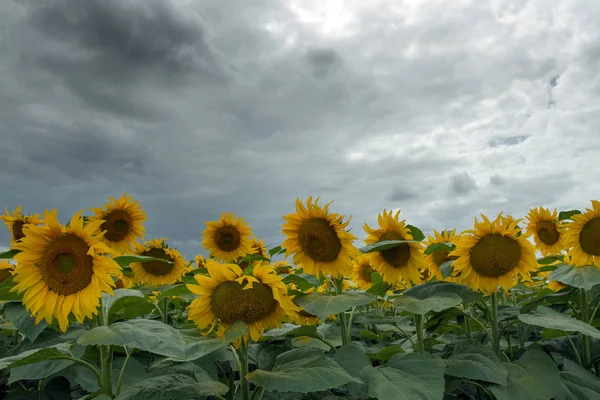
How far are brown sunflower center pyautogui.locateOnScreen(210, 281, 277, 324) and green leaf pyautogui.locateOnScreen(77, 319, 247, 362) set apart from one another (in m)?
0.18

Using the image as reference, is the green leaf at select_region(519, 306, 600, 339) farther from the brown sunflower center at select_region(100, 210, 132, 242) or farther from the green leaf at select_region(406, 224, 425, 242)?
the brown sunflower center at select_region(100, 210, 132, 242)

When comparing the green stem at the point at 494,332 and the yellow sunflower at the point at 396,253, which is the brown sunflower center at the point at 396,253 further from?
the green stem at the point at 494,332

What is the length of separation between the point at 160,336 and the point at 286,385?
684 millimetres

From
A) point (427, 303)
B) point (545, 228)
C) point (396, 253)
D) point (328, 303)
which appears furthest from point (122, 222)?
point (545, 228)

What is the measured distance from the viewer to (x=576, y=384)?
12.2 ft

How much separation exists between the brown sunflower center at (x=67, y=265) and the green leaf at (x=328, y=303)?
53.6 inches

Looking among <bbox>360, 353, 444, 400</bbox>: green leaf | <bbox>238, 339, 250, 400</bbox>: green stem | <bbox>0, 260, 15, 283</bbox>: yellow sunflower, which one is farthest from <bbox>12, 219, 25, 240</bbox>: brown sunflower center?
<bbox>360, 353, 444, 400</bbox>: green leaf

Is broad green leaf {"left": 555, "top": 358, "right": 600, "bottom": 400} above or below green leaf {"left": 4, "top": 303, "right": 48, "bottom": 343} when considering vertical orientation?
below

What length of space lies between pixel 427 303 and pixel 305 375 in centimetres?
112

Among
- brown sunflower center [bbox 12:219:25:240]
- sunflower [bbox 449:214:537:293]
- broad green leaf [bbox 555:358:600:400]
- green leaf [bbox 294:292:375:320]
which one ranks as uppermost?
brown sunflower center [bbox 12:219:25:240]

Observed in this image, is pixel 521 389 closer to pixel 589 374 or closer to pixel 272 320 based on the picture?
pixel 589 374

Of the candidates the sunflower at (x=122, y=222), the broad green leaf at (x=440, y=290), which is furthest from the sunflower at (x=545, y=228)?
the sunflower at (x=122, y=222)

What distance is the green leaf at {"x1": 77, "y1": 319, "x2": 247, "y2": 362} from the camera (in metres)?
2.45

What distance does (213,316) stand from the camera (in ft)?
9.94
